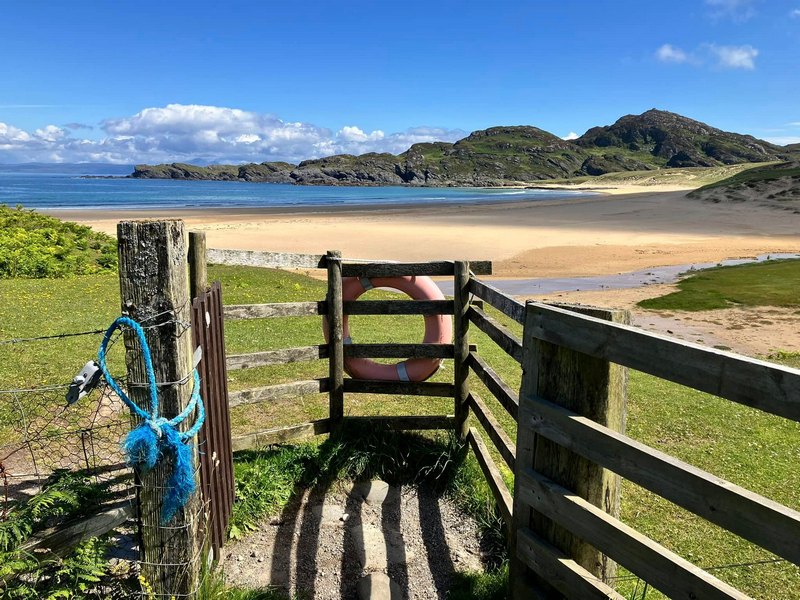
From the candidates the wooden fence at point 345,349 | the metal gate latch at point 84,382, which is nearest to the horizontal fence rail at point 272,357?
the wooden fence at point 345,349

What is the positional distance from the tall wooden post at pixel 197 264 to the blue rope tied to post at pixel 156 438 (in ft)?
3.81

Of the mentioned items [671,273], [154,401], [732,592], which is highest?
[154,401]

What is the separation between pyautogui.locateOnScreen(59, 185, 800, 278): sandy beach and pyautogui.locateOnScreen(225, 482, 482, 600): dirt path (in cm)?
1885

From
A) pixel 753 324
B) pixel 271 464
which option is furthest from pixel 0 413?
pixel 753 324

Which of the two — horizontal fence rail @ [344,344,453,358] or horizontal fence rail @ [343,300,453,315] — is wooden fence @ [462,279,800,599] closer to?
horizontal fence rail @ [343,300,453,315]

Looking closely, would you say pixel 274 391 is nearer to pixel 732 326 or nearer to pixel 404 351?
pixel 404 351

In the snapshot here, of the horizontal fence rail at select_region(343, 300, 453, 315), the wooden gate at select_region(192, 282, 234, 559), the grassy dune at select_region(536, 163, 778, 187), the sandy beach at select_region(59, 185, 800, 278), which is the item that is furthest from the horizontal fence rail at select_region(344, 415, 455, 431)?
the grassy dune at select_region(536, 163, 778, 187)

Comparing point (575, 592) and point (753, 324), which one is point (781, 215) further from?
point (575, 592)

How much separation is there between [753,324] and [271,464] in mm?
12654

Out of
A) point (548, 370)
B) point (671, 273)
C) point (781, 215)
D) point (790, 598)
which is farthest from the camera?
point (781, 215)

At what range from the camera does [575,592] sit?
318 centimetres

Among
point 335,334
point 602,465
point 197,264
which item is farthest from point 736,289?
point 197,264

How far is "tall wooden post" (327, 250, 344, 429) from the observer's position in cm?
577

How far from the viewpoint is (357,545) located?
484cm
